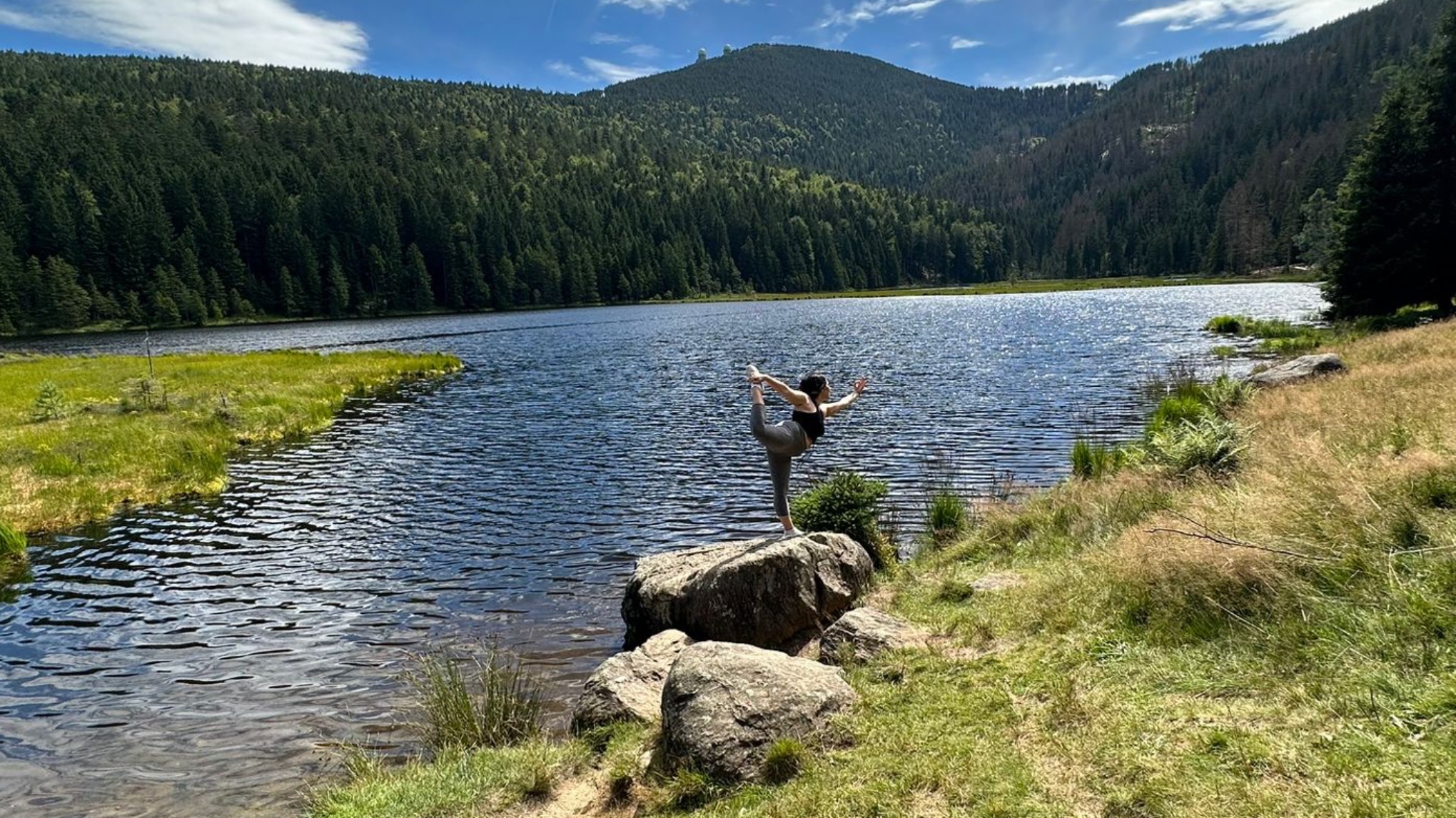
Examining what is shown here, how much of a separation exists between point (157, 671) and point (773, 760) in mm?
11643

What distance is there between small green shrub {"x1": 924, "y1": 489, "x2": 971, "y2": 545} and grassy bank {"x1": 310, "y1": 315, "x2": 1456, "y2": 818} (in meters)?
4.90

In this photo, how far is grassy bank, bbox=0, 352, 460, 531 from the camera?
76.0 feet

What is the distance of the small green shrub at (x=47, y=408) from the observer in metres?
32.2

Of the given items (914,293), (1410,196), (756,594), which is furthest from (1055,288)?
(756,594)

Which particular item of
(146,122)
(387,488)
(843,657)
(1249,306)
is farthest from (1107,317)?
(146,122)

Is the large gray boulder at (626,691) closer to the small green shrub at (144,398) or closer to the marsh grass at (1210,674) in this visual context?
the marsh grass at (1210,674)

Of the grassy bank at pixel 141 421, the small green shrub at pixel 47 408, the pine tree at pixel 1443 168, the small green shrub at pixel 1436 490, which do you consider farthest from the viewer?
the pine tree at pixel 1443 168

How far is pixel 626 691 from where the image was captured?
399 inches

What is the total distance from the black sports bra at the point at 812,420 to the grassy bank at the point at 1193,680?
3.17 metres

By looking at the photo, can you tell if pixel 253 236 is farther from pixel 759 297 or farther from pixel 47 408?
pixel 47 408

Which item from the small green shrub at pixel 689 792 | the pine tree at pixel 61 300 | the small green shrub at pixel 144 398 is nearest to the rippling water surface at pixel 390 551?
the small green shrub at pixel 689 792

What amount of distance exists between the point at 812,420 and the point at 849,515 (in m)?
3.23

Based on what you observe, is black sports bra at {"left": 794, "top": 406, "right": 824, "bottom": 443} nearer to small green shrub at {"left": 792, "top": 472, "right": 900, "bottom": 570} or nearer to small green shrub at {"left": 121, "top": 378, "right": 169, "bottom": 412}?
small green shrub at {"left": 792, "top": 472, "right": 900, "bottom": 570}

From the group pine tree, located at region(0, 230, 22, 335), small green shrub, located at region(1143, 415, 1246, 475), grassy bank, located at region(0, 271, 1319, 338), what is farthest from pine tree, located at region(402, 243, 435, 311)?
small green shrub, located at region(1143, 415, 1246, 475)
